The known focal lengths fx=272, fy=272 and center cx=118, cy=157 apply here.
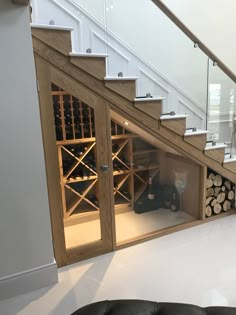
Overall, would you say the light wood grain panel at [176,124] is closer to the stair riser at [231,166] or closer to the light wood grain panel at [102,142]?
A: the light wood grain panel at [102,142]

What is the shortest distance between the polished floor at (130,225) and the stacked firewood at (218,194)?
0.29 m

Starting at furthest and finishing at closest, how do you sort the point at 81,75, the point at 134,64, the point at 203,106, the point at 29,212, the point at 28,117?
the point at 203,106 < the point at 134,64 < the point at 81,75 < the point at 29,212 < the point at 28,117

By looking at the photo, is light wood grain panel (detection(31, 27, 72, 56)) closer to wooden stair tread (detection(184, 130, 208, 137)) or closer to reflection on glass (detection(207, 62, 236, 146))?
wooden stair tread (detection(184, 130, 208, 137))

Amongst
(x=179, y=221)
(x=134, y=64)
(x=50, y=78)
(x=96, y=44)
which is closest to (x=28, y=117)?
(x=50, y=78)

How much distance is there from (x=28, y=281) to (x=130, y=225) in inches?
50.6

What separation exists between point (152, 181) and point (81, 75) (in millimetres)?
1599

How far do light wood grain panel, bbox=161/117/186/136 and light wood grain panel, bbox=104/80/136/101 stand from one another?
1.48ft

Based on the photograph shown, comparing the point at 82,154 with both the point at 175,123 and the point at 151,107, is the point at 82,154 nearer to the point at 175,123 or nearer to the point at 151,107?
the point at 151,107

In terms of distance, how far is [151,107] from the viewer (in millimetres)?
2637

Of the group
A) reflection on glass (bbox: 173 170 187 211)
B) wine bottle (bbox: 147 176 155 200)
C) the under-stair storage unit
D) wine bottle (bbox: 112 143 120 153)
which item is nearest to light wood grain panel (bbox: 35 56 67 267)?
the under-stair storage unit

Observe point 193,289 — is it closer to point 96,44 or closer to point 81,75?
point 81,75

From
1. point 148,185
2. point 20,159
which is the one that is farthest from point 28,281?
point 148,185

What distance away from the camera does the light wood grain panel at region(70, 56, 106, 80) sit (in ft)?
7.27

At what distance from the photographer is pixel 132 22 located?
122 inches
